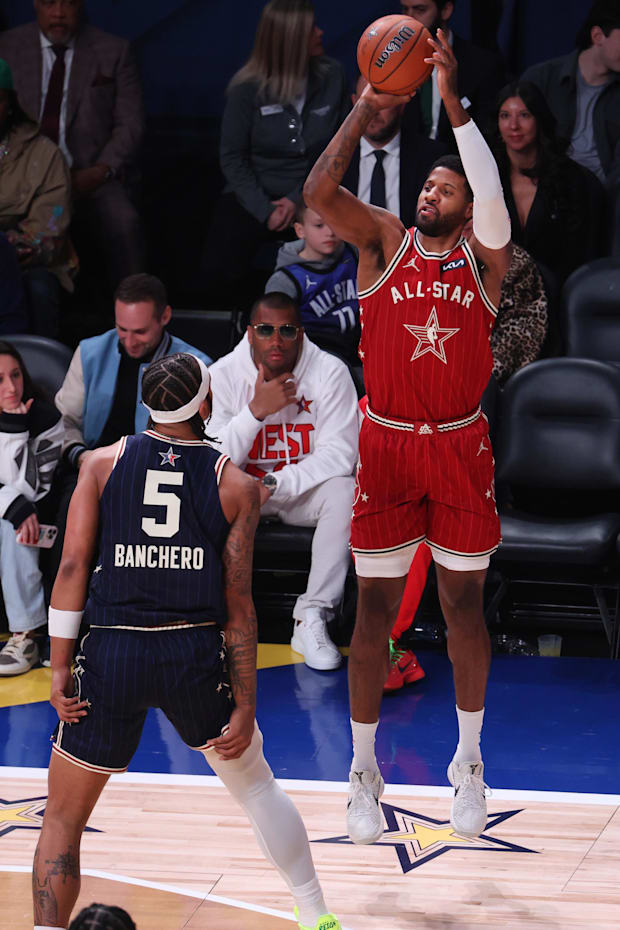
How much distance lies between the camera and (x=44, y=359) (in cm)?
640

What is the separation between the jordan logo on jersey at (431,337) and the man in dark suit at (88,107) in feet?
12.5

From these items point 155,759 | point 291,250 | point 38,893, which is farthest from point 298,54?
point 38,893

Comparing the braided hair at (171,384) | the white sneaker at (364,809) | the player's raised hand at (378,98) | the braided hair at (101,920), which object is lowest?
the white sneaker at (364,809)

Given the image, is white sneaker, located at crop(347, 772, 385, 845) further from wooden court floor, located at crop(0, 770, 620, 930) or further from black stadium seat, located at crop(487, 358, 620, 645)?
black stadium seat, located at crop(487, 358, 620, 645)

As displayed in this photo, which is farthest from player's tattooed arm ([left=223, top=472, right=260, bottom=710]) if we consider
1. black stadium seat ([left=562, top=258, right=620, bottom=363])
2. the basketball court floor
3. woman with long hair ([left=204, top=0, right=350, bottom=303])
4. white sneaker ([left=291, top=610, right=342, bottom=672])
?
woman with long hair ([left=204, top=0, right=350, bottom=303])

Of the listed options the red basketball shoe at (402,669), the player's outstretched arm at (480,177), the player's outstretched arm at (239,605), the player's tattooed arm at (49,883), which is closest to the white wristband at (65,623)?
the player's outstretched arm at (239,605)

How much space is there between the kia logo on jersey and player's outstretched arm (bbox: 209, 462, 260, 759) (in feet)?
3.66

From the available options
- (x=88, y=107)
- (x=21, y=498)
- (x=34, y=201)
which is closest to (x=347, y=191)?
(x=21, y=498)

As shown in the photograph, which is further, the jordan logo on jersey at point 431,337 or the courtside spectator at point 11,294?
the courtside spectator at point 11,294

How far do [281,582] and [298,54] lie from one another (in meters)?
2.91

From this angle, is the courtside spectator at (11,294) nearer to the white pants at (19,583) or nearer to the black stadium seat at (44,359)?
the black stadium seat at (44,359)

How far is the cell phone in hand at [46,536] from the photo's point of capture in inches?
223

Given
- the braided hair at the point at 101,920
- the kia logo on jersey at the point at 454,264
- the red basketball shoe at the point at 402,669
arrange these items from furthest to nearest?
the red basketball shoe at the point at 402,669 → the kia logo on jersey at the point at 454,264 → the braided hair at the point at 101,920

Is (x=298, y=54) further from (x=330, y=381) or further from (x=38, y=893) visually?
(x=38, y=893)
